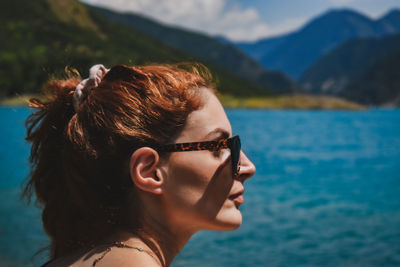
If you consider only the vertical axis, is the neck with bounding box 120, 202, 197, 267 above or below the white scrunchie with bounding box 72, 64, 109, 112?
below

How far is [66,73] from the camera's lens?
263cm

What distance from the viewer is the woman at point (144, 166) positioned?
6.03ft

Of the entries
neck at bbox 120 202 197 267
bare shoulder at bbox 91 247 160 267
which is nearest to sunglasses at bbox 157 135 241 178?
neck at bbox 120 202 197 267

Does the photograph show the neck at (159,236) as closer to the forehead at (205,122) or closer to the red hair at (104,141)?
the red hair at (104,141)

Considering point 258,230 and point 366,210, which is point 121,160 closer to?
point 258,230

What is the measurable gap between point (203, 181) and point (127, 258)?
18.9 inches

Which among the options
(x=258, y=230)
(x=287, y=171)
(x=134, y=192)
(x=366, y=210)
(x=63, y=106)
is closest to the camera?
(x=134, y=192)

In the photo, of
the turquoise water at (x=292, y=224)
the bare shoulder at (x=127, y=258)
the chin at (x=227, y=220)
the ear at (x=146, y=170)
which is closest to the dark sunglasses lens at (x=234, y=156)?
the chin at (x=227, y=220)

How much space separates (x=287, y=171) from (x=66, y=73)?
38.9m

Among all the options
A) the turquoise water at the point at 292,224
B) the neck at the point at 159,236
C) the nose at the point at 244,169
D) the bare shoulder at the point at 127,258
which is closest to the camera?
the bare shoulder at the point at 127,258

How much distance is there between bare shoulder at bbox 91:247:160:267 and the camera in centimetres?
167

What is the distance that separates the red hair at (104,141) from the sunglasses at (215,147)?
4cm

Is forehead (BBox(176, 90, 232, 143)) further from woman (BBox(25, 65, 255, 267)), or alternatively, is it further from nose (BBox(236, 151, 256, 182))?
nose (BBox(236, 151, 256, 182))

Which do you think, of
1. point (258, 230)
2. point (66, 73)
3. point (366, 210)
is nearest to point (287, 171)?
point (366, 210)
